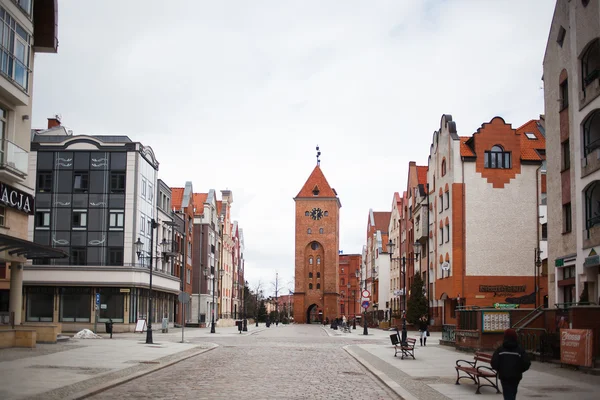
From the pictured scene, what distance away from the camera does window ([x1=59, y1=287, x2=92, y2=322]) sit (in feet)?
167

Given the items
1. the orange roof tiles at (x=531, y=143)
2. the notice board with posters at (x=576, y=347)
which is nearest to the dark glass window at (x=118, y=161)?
the orange roof tiles at (x=531, y=143)

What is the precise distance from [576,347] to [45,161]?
136 ft

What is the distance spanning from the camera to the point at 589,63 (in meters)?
26.4

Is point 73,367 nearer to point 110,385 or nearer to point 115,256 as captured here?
point 110,385

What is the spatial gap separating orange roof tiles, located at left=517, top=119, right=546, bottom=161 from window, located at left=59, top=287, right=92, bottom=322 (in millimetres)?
31782

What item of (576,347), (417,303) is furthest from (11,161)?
(417,303)

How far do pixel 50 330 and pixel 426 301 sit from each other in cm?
3275

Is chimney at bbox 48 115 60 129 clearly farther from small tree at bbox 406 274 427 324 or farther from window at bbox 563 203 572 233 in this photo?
window at bbox 563 203 572 233

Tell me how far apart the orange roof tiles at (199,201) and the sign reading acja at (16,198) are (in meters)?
52.0

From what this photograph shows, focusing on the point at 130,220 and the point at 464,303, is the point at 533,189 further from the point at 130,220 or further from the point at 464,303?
the point at 130,220

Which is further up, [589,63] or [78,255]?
[589,63]

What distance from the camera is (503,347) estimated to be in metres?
11.9

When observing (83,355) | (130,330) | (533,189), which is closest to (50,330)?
(83,355)

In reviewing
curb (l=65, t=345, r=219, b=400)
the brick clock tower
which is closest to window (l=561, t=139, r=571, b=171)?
curb (l=65, t=345, r=219, b=400)
